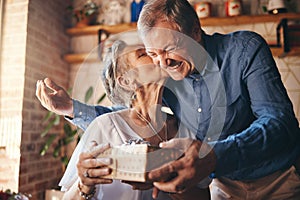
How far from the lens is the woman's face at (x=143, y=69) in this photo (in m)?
0.85

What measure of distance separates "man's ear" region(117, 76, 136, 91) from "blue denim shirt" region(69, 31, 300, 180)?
111 millimetres

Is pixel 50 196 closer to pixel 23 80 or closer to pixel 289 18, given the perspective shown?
pixel 23 80

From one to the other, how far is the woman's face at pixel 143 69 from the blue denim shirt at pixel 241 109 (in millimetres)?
79

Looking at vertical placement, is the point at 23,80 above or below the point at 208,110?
above

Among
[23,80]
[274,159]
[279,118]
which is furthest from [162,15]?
[23,80]

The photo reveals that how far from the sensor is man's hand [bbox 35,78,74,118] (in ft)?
2.80

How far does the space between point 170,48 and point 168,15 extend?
0.08 meters

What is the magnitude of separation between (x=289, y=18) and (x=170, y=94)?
119cm

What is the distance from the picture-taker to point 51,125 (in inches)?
71.8

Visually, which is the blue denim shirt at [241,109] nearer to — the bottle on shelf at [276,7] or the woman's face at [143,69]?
the woman's face at [143,69]

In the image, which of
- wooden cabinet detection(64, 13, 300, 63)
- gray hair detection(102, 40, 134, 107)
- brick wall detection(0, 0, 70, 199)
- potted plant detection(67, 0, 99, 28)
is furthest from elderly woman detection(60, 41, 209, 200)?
potted plant detection(67, 0, 99, 28)

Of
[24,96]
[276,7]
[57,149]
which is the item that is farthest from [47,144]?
[276,7]

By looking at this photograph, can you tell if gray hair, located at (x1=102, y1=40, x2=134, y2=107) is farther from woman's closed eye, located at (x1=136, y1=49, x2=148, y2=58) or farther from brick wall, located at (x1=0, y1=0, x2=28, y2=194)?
brick wall, located at (x1=0, y1=0, x2=28, y2=194)

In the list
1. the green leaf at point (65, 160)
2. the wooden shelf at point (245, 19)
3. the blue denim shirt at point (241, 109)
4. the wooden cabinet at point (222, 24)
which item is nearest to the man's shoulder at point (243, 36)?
the blue denim shirt at point (241, 109)
